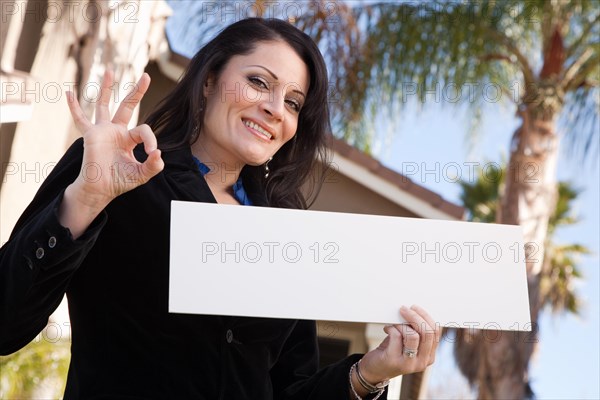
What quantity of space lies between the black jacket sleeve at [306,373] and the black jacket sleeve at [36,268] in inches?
32.6

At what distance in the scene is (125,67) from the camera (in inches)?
267

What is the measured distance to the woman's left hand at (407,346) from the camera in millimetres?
2293

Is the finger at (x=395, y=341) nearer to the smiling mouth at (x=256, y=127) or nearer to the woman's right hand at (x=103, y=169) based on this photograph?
the smiling mouth at (x=256, y=127)

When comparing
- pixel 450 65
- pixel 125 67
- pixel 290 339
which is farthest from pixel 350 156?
pixel 290 339

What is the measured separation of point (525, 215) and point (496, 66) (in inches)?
97.1

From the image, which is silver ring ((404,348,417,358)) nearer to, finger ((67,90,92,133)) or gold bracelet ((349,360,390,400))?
gold bracelet ((349,360,390,400))

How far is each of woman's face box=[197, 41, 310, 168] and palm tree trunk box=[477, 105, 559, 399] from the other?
282 inches

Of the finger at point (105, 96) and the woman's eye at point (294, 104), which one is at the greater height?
the woman's eye at point (294, 104)

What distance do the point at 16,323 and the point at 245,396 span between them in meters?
0.61

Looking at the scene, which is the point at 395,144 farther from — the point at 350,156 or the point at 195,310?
the point at 195,310

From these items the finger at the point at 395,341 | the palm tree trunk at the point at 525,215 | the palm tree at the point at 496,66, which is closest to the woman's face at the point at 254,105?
the finger at the point at 395,341

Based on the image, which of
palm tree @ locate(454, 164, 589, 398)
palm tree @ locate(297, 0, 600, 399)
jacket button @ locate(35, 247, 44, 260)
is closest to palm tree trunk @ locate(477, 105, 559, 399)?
palm tree @ locate(297, 0, 600, 399)

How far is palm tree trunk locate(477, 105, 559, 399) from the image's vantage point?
946 cm

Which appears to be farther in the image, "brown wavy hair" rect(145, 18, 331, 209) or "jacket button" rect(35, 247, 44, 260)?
"brown wavy hair" rect(145, 18, 331, 209)
